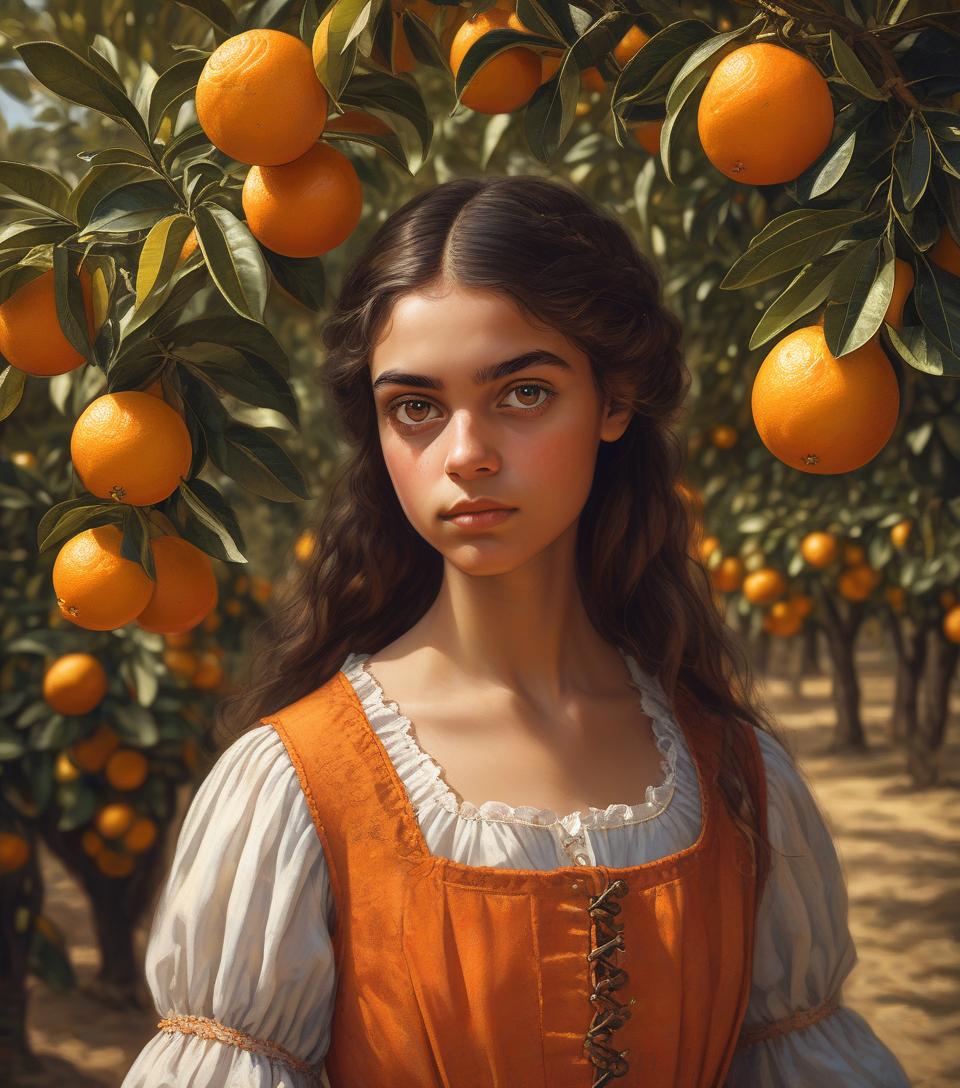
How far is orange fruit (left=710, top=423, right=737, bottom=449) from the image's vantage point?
182 inches

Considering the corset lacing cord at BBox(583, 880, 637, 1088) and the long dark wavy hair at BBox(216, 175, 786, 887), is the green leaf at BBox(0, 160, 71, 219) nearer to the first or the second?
the long dark wavy hair at BBox(216, 175, 786, 887)

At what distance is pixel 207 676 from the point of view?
3.61 metres

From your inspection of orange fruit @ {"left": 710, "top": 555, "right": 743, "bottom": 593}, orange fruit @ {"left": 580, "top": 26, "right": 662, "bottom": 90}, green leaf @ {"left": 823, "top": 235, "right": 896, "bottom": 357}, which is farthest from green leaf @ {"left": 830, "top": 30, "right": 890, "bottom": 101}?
orange fruit @ {"left": 710, "top": 555, "right": 743, "bottom": 593}

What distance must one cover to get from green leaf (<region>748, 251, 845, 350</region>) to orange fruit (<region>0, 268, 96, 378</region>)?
0.64 metres

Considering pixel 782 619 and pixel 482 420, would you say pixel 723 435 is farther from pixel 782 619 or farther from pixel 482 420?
pixel 482 420

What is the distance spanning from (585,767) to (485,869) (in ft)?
0.68

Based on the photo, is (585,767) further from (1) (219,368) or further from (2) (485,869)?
(1) (219,368)

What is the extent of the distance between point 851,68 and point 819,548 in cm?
331

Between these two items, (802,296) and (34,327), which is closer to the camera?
(802,296)

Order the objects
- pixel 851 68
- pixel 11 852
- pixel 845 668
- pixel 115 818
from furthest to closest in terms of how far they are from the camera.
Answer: pixel 845 668 → pixel 115 818 → pixel 11 852 → pixel 851 68

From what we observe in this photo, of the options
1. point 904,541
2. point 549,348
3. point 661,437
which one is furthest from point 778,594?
point 549,348

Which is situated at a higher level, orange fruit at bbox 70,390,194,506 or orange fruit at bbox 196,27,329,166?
orange fruit at bbox 196,27,329,166

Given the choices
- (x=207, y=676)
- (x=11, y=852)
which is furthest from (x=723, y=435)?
(x=11, y=852)

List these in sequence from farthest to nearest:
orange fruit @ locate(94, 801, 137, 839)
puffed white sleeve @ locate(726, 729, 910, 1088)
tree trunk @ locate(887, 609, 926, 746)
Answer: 1. tree trunk @ locate(887, 609, 926, 746)
2. orange fruit @ locate(94, 801, 137, 839)
3. puffed white sleeve @ locate(726, 729, 910, 1088)
